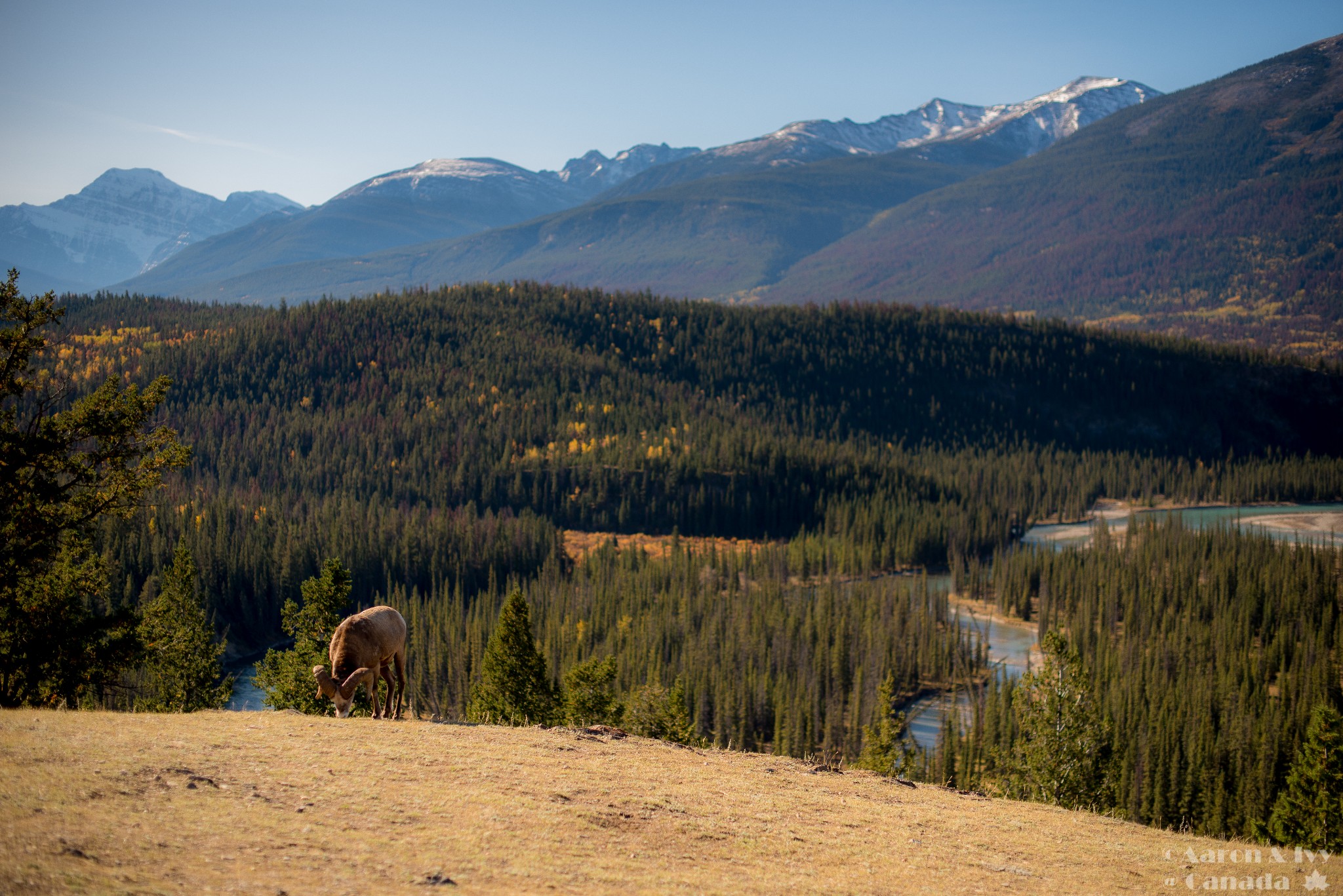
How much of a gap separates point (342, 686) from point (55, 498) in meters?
13.7

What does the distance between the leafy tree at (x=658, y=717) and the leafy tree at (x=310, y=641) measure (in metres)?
16.8

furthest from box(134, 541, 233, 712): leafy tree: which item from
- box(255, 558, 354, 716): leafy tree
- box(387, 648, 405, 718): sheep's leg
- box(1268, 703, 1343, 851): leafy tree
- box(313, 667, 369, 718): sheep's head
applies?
box(1268, 703, 1343, 851): leafy tree

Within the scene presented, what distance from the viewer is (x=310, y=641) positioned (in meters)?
47.1

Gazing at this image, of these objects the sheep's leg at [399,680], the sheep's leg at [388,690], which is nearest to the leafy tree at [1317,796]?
the sheep's leg at [399,680]

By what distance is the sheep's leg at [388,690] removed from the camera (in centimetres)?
3116

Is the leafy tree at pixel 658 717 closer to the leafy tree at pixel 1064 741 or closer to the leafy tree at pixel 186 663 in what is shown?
the leafy tree at pixel 1064 741

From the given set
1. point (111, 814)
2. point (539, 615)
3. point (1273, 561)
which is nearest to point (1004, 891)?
point (111, 814)

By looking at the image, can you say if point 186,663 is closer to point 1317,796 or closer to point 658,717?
point 658,717

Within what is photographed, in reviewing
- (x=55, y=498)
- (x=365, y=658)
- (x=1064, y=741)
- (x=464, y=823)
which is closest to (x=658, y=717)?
(x=1064, y=741)

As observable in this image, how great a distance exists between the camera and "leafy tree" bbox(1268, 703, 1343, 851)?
55375 mm

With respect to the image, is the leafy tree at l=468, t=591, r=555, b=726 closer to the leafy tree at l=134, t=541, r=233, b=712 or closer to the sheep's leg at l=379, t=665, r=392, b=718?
the leafy tree at l=134, t=541, r=233, b=712

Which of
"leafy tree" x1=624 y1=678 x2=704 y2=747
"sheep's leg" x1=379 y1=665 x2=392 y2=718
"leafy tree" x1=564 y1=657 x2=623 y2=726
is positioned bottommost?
"leafy tree" x1=624 y1=678 x2=704 y2=747

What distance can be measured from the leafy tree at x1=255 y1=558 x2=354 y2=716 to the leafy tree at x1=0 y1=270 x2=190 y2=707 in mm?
9577

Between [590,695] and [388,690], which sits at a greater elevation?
[388,690]
